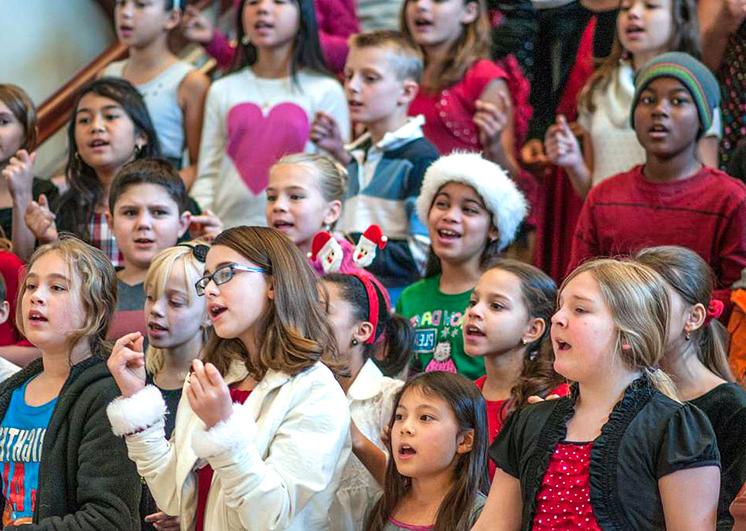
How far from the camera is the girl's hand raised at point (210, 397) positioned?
9.66 ft

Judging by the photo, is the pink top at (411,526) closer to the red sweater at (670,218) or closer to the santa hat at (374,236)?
the santa hat at (374,236)

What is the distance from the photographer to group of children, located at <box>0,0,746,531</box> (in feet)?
9.61

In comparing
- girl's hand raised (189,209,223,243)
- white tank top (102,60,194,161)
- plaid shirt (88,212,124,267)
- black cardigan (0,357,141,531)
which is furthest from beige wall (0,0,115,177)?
black cardigan (0,357,141,531)

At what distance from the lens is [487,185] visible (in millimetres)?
4312

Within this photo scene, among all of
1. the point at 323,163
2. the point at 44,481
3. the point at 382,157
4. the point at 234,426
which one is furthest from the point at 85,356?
the point at 382,157

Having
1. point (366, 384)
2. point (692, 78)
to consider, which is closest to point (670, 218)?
point (692, 78)

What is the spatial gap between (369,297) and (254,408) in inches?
30.3

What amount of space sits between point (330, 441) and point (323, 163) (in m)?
1.54

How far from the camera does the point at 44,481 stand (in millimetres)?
3293

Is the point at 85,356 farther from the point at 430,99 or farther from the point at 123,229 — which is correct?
the point at 430,99

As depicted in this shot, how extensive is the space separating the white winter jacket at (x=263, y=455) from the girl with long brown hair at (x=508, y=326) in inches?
A: 23.3

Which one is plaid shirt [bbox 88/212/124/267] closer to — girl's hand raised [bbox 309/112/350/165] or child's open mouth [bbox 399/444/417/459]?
girl's hand raised [bbox 309/112/350/165]

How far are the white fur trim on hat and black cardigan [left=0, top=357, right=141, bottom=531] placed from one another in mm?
1414

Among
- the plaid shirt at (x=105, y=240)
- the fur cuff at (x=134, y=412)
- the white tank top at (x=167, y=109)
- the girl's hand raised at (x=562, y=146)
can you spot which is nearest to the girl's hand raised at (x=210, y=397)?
the fur cuff at (x=134, y=412)
